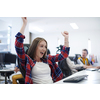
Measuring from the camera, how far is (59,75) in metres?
1.48

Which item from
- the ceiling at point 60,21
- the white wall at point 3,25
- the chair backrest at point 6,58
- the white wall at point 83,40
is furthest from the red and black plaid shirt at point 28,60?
the white wall at point 83,40

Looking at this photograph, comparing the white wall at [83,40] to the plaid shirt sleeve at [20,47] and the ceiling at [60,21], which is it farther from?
the plaid shirt sleeve at [20,47]

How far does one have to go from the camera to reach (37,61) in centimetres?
139

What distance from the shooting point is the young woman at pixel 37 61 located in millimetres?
1193

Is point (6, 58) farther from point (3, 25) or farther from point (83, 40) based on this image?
point (83, 40)

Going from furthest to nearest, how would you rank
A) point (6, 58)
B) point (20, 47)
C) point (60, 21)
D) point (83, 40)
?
point (83, 40) → point (60, 21) → point (6, 58) → point (20, 47)

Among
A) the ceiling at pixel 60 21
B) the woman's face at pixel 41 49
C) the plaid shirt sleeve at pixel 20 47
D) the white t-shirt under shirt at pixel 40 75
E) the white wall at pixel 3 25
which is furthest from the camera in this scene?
the white wall at pixel 3 25

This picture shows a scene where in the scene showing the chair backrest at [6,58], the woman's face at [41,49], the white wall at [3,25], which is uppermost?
the white wall at [3,25]

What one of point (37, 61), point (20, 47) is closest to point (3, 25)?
point (37, 61)

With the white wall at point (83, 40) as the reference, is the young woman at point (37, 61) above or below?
below

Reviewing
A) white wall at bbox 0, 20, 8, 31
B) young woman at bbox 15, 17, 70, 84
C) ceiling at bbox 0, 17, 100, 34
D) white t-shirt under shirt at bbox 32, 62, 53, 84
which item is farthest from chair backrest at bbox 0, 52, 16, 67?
white wall at bbox 0, 20, 8, 31
